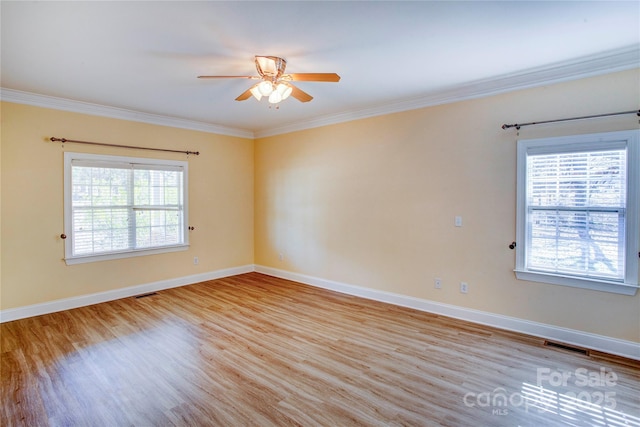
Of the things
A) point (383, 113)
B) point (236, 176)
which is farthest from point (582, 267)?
point (236, 176)

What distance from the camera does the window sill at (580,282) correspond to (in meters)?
2.91

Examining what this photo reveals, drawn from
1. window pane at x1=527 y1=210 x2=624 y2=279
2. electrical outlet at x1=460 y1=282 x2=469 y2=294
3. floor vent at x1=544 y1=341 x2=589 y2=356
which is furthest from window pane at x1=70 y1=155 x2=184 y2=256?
floor vent at x1=544 y1=341 x2=589 y2=356

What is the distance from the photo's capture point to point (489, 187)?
3.64 m

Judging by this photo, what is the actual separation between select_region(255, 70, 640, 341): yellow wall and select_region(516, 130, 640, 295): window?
96 mm

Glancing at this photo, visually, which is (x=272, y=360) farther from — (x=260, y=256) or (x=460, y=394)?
(x=260, y=256)

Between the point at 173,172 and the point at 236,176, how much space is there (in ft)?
3.81

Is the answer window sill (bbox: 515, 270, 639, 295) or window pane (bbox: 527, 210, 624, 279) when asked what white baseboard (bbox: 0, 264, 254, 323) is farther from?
window pane (bbox: 527, 210, 624, 279)

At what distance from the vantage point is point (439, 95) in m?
3.92

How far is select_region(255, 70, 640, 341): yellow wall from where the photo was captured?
3123 mm

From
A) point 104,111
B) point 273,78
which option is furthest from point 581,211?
point 104,111

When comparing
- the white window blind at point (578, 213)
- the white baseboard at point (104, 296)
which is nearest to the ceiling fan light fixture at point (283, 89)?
the white window blind at point (578, 213)

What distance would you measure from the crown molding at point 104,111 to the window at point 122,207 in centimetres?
59

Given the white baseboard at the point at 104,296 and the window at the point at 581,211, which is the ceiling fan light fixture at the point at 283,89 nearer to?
the window at the point at 581,211

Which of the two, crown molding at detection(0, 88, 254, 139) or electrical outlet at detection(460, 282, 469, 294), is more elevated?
crown molding at detection(0, 88, 254, 139)
